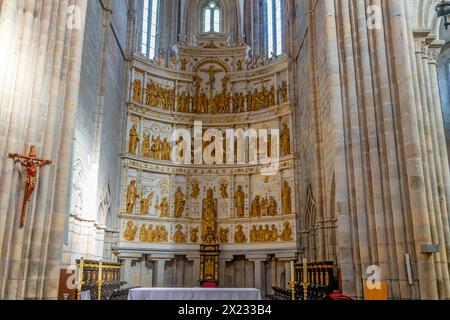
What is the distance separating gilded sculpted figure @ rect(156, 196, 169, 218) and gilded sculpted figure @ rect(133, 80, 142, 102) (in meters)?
5.26

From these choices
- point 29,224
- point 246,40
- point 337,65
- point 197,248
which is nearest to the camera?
point 29,224

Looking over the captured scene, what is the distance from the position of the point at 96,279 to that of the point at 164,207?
303 inches

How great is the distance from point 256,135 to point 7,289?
14746 mm

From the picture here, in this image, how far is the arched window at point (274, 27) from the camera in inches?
938

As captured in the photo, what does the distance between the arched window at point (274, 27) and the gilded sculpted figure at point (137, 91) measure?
7.56m

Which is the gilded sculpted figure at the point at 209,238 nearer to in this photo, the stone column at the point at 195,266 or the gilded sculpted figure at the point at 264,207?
the stone column at the point at 195,266

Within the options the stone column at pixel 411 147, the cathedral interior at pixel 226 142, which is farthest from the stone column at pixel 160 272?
the stone column at pixel 411 147

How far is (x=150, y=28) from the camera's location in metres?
24.1

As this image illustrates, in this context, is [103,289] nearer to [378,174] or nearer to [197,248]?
[197,248]

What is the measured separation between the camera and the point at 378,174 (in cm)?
1059

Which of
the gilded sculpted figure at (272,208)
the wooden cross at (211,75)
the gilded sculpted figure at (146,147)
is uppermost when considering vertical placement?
the wooden cross at (211,75)
